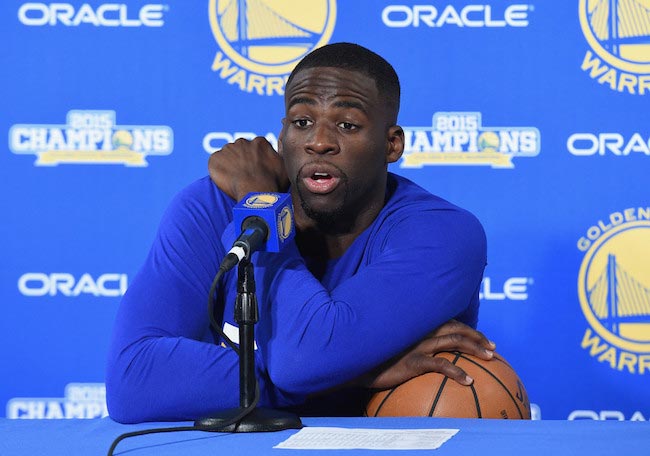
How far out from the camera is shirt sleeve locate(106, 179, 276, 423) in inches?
71.8

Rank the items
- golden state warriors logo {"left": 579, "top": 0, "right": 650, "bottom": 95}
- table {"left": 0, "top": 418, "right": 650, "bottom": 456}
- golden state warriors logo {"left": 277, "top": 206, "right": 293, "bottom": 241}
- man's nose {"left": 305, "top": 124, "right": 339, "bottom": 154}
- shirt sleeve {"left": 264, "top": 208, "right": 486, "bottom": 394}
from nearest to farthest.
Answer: table {"left": 0, "top": 418, "right": 650, "bottom": 456}
golden state warriors logo {"left": 277, "top": 206, "right": 293, "bottom": 241}
shirt sleeve {"left": 264, "top": 208, "right": 486, "bottom": 394}
man's nose {"left": 305, "top": 124, "right": 339, "bottom": 154}
golden state warriors logo {"left": 579, "top": 0, "right": 650, "bottom": 95}

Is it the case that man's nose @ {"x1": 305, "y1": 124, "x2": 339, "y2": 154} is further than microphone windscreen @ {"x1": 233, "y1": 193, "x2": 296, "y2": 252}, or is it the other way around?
man's nose @ {"x1": 305, "y1": 124, "x2": 339, "y2": 154}

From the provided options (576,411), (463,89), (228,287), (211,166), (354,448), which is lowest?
(576,411)

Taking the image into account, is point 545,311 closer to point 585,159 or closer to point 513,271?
point 513,271

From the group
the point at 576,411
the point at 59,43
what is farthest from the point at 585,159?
the point at 59,43

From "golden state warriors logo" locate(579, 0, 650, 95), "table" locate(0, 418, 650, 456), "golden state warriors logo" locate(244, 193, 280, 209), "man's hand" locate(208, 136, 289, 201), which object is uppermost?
"golden state warriors logo" locate(579, 0, 650, 95)

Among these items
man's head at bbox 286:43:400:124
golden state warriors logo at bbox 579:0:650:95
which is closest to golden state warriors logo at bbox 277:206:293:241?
man's head at bbox 286:43:400:124

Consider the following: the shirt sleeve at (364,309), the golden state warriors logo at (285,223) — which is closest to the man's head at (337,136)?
the shirt sleeve at (364,309)

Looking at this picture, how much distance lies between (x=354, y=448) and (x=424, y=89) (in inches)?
71.4

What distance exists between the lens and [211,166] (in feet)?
7.27

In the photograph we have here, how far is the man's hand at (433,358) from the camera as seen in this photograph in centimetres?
183

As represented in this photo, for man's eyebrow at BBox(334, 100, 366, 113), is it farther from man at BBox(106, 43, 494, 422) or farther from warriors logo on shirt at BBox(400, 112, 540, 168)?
warriors logo on shirt at BBox(400, 112, 540, 168)

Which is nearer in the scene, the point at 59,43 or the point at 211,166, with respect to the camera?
the point at 211,166

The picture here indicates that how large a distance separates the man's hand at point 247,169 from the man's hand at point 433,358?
47cm
